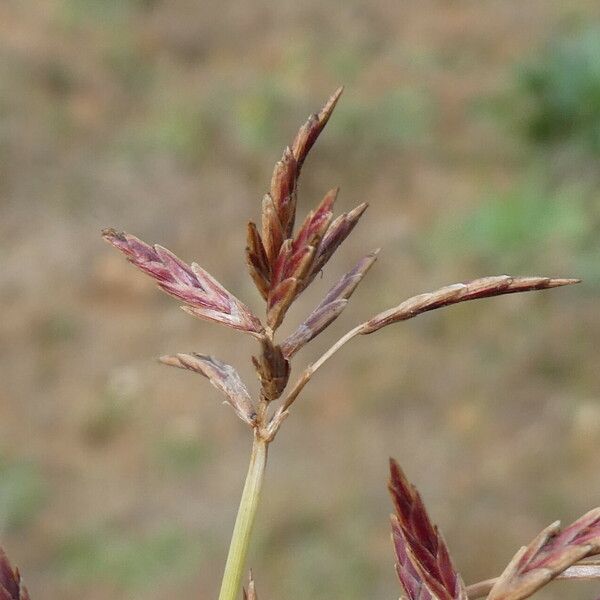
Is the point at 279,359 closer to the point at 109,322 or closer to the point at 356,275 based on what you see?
the point at 356,275

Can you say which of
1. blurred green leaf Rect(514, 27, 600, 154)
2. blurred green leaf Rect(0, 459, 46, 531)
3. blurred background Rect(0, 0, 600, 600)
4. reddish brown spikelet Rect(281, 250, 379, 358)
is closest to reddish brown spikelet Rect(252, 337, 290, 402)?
reddish brown spikelet Rect(281, 250, 379, 358)

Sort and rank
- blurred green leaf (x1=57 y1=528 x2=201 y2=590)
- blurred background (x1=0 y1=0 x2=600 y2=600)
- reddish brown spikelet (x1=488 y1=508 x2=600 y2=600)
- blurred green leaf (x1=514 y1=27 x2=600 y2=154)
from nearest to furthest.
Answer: reddish brown spikelet (x1=488 y1=508 x2=600 y2=600) < blurred green leaf (x1=57 y1=528 x2=201 y2=590) < blurred background (x1=0 y1=0 x2=600 y2=600) < blurred green leaf (x1=514 y1=27 x2=600 y2=154)

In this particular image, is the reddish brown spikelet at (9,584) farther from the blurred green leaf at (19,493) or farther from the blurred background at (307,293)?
the blurred green leaf at (19,493)

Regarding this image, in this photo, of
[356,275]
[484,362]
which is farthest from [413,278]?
[356,275]

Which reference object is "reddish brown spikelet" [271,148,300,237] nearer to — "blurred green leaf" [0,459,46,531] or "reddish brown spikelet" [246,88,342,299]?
"reddish brown spikelet" [246,88,342,299]

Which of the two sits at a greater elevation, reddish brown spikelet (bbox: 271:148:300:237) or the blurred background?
the blurred background

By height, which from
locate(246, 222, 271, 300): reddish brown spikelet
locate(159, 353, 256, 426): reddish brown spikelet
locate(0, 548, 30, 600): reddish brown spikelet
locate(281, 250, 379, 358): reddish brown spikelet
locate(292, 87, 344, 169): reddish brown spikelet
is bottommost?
locate(0, 548, 30, 600): reddish brown spikelet
